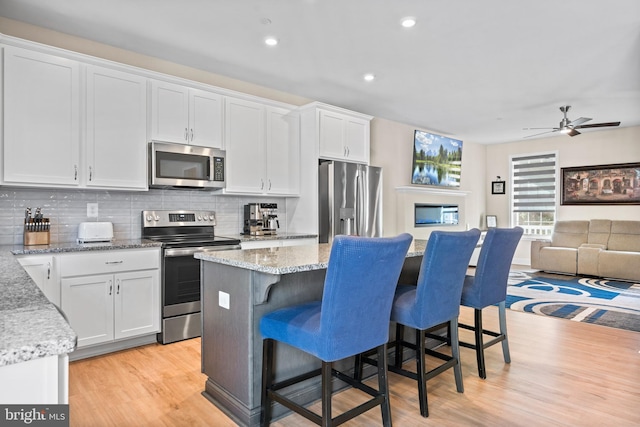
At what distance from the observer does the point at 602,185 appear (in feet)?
24.1

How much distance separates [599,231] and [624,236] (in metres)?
0.38

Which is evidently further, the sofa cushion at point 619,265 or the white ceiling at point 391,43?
the sofa cushion at point 619,265

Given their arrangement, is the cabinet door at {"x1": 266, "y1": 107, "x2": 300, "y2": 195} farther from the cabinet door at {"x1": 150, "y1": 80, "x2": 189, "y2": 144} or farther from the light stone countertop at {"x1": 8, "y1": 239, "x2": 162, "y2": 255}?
the light stone countertop at {"x1": 8, "y1": 239, "x2": 162, "y2": 255}

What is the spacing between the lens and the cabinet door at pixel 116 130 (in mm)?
3273

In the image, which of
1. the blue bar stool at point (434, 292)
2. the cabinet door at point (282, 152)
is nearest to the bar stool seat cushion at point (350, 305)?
the blue bar stool at point (434, 292)

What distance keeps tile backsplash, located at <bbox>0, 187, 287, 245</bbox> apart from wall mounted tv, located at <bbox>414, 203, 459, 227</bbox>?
11.5ft

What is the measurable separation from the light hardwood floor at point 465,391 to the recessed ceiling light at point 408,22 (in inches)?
104

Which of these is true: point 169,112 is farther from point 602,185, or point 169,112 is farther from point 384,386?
point 602,185

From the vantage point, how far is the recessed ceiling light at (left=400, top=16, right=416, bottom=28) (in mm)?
3041

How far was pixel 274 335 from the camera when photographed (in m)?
1.97

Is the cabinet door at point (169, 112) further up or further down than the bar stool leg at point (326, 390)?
further up

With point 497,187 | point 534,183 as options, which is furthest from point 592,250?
point 497,187

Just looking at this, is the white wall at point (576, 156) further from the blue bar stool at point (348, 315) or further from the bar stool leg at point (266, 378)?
the bar stool leg at point (266, 378)

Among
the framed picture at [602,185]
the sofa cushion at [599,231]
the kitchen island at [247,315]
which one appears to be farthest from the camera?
the framed picture at [602,185]
